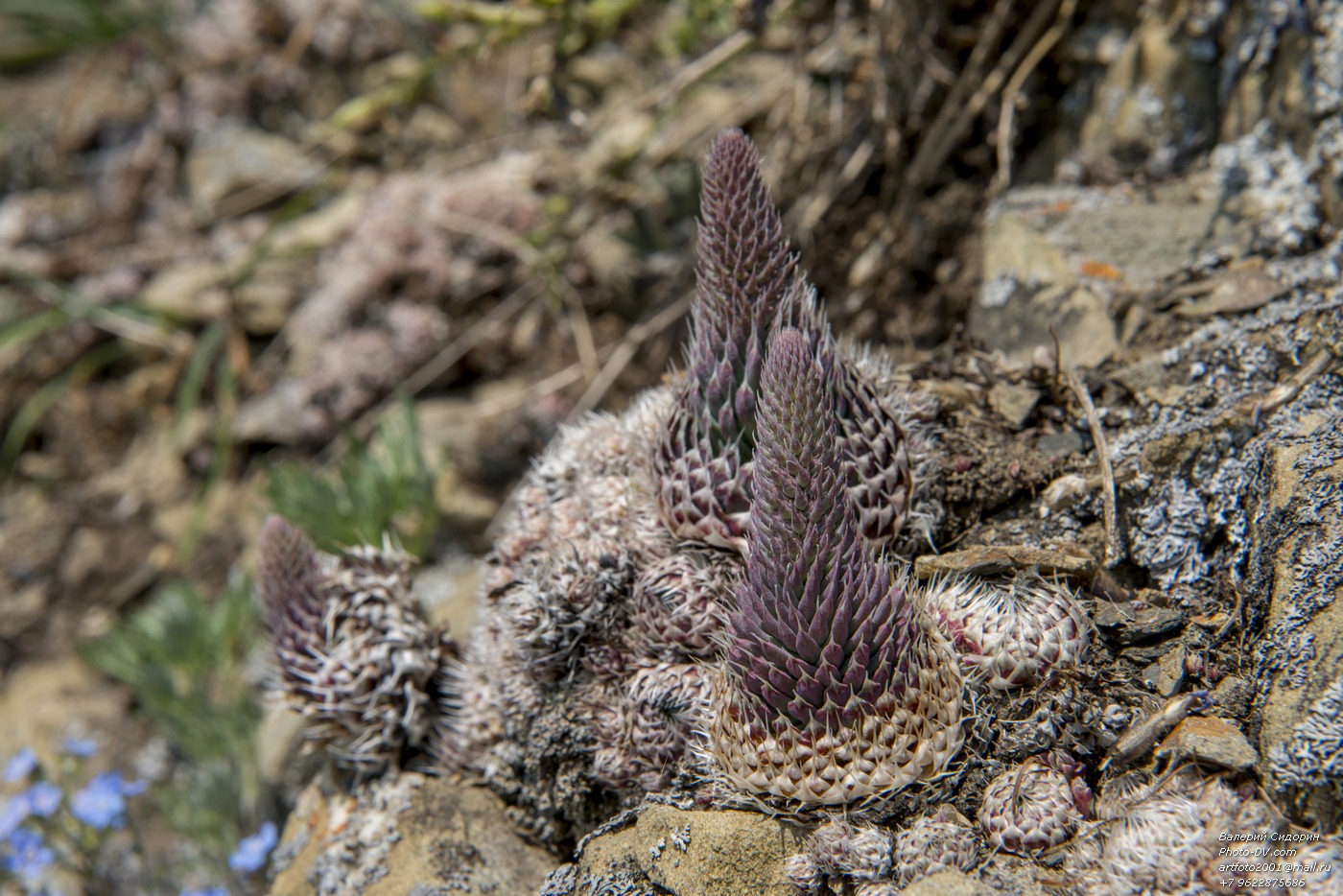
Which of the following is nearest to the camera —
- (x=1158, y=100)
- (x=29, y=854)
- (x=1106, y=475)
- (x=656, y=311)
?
(x=1106, y=475)

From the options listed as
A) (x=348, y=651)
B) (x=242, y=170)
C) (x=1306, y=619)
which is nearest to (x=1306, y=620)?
(x=1306, y=619)

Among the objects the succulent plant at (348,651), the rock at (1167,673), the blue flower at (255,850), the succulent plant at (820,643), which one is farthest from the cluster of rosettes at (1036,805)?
the blue flower at (255,850)

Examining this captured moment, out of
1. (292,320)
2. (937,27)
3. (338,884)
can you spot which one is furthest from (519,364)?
(338,884)

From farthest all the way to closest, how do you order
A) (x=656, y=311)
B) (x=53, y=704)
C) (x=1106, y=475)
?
(x=53, y=704), (x=656, y=311), (x=1106, y=475)

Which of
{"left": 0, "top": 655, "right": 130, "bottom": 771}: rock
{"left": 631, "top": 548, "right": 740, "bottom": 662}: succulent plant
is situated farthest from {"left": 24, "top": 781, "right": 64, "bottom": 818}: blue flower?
{"left": 631, "top": 548, "right": 740, "bottom": 662}: succulent plant

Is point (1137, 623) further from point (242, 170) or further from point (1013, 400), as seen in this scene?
point (242, 170)

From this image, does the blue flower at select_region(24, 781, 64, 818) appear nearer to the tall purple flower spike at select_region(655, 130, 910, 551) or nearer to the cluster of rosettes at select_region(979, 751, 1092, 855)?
the tall purple flower spike at select_region(655, 130, 910, 551)
